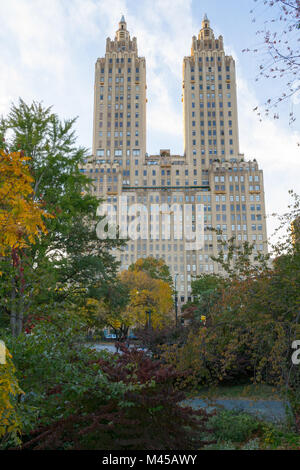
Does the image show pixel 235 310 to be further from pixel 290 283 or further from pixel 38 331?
pixel 38 331

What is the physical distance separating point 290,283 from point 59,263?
520 inches

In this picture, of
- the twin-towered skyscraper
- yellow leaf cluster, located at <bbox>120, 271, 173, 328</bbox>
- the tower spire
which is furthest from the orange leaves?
the tower spire

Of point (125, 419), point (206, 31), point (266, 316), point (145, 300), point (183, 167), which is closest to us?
point (125, 419)

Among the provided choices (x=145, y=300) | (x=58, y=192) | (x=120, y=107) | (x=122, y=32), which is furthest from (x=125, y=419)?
(x=122, y=32)

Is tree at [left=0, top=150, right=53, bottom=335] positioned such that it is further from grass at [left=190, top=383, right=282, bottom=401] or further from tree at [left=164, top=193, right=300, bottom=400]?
grass at [left=190, top=383, right=282, bottom=401]

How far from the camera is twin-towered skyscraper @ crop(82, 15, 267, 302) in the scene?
101812mm

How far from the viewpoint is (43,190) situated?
57.7 ft

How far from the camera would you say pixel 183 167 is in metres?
108

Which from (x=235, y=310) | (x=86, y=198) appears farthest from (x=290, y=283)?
(x=86, y=198)

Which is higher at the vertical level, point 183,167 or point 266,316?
point 183,167

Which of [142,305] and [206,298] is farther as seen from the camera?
[142,305]

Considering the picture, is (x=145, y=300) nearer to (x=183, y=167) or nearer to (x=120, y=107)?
(x=183, y=167)

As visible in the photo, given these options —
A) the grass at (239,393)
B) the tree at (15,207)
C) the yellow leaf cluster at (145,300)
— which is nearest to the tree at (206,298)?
the grass at (239,393)

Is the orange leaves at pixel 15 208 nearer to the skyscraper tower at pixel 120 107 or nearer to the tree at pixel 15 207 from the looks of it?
the tree at pixel 15 207
